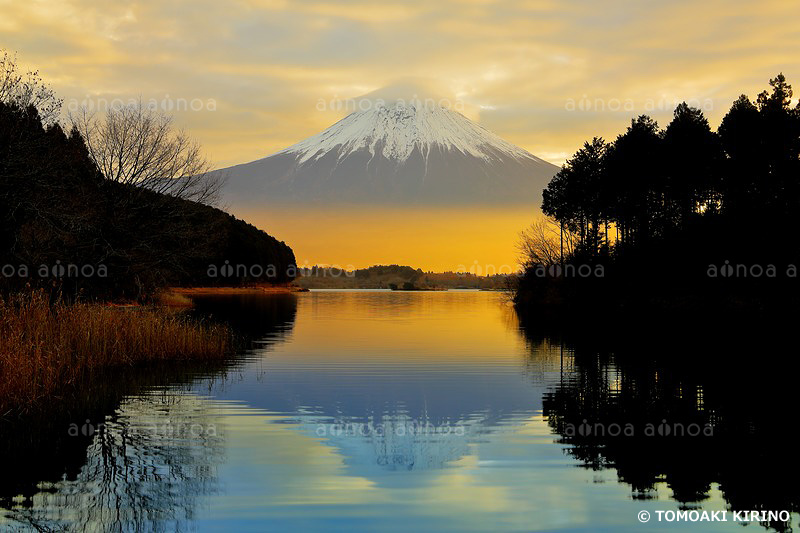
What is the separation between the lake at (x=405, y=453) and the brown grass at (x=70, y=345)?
1060mm

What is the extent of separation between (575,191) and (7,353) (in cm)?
6266

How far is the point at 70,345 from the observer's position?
19438 millimetres

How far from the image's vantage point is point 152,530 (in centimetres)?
846

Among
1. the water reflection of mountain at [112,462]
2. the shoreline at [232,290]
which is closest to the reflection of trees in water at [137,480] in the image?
the water reflection of mountain at [112,462]

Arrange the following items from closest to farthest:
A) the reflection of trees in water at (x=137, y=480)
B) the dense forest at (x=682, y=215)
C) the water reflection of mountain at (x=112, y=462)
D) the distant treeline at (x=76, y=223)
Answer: the reflection of trees in water at (x=137, y=480) → the water reflection of mountain at (x=112, y=462) → the distant treeline at (x=76, y=223) → the dense forest at (x=682, y=215)

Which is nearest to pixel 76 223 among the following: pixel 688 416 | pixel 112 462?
pixel 112 462

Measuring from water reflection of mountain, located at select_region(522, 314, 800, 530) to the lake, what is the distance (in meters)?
0.06

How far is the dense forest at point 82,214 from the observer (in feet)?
79.3

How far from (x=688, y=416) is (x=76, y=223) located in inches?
931

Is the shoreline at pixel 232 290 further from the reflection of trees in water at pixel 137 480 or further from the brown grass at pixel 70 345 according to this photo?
the reflection of trees in water at pixel 137 480

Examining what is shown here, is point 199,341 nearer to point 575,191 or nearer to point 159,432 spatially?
point 159,432

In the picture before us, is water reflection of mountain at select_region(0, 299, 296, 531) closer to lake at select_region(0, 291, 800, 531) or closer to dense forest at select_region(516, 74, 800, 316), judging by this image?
lake at select_region(0, 291, 800, 531)

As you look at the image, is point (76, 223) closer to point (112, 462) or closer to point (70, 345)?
point (70, 345)

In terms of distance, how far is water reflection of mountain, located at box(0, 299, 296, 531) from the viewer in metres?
8.80
